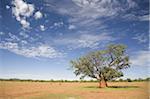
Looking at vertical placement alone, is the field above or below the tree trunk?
below

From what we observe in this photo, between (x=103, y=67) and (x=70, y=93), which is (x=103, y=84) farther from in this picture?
(x=70, y=93)

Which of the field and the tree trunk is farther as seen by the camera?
the tree trunk

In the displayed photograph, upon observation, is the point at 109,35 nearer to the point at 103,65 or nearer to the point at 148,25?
the point at 148,25

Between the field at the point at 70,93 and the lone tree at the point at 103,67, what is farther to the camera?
the lone tree at the point at 103,67

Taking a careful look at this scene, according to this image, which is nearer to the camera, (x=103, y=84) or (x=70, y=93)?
(x=70, y=93)

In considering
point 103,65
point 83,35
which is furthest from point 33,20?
point 103,65

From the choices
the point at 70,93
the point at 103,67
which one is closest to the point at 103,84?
the point at 103,67

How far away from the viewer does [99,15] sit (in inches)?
235

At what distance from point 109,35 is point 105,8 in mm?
783

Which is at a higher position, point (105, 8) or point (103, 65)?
point (105, 8)

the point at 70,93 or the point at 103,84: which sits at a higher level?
the point at 103,84

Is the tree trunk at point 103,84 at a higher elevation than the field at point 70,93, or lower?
higher

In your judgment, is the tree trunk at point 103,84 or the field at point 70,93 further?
the tree trunk at point 103,84

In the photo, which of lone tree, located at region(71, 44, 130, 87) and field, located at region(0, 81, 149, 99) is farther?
lone tree, located at region(71, 44, 130, 87)
